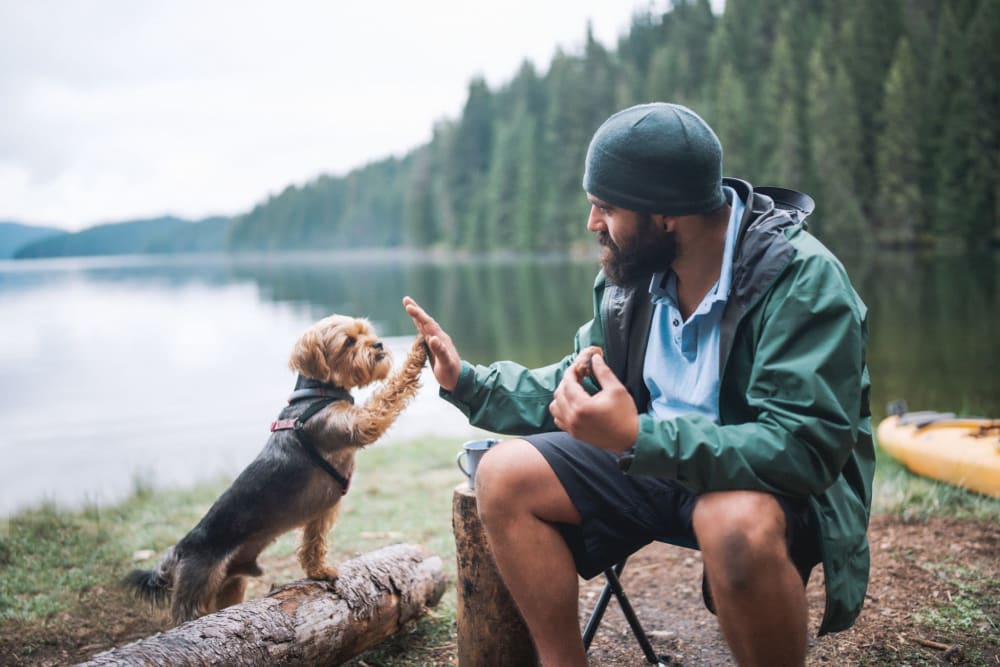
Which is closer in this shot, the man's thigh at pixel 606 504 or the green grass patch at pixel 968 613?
the man's thigh at pixel 606 504

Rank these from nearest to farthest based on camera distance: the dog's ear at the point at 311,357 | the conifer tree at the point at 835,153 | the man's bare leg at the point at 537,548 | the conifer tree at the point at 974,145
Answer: the man's bare leg at the point at 537,548 < the dog's ear at the point at 311,357 < the conifer tree at the point at 974,145 < the conifer tree at the point at 835,153

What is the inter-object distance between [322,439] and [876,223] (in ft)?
164

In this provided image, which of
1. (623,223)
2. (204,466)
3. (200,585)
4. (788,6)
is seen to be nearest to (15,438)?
(204,466)

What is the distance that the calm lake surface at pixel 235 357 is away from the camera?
11273mm

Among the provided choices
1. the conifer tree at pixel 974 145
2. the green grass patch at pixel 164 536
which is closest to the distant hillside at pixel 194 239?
the conifer tree at pixel 974 145

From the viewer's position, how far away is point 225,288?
5162cm

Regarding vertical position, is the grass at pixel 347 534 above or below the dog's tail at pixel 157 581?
below

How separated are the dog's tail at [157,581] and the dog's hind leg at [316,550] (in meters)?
0.62

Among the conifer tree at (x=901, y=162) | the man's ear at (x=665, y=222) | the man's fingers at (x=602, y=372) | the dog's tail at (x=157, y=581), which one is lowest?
the dog's tail at (x=157, y=581)

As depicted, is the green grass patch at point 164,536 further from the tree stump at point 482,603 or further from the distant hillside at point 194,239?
the distant hillside at point 194,239

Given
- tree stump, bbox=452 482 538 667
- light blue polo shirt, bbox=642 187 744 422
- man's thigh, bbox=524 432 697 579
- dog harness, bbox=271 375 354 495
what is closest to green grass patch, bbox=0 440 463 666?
dog harness, bbox=271 375 354 495

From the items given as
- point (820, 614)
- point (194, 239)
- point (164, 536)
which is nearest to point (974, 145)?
point (820, 614)

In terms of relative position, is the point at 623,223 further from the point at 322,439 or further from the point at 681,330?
the point at 322,439

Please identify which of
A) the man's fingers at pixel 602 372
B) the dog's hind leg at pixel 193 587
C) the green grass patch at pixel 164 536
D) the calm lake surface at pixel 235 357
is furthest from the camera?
the calm lake surface at pixel 235 357
